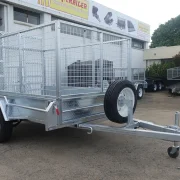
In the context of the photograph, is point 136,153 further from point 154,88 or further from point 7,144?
point 154,88

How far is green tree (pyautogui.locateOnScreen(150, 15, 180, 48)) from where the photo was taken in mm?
39062

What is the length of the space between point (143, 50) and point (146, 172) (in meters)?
24.7

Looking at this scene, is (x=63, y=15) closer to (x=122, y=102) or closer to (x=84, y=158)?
(x=122, y=102)

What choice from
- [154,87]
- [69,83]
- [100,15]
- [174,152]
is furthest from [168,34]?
[174,152]

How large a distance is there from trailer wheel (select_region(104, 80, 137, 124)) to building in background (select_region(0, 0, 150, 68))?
9.82 m

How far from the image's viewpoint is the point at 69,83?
4.45m

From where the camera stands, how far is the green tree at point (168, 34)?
3906cm

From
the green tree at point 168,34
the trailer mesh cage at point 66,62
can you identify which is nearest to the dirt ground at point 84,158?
the trailer mesh cage at point 66,62

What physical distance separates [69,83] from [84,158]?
4.60ft

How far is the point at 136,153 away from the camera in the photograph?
4.24 m

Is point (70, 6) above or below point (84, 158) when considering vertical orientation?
above

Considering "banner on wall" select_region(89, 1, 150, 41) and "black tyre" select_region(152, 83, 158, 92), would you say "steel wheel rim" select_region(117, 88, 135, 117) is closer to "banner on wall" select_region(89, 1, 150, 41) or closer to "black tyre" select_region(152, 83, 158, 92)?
"banner on wall" select_region(89, 1, 150, 41)

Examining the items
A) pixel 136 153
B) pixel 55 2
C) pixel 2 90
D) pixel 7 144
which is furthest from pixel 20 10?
pixel 136 153

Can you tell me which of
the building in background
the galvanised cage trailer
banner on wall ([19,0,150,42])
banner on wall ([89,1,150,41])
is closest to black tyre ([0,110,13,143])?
the galvanised cage trailer
